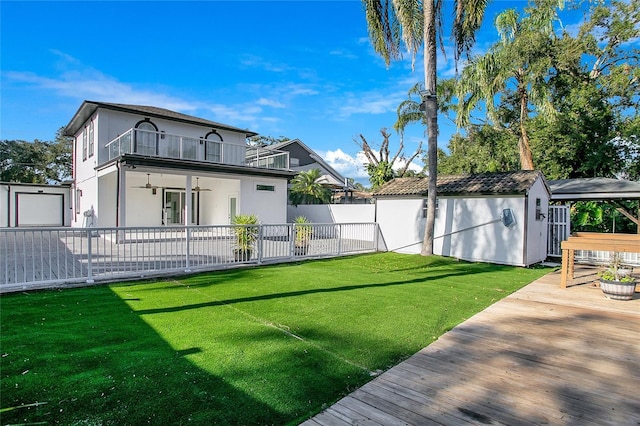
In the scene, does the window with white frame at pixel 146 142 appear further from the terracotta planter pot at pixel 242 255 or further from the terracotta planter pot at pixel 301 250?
the terracotta planter pot at pixel 301 250

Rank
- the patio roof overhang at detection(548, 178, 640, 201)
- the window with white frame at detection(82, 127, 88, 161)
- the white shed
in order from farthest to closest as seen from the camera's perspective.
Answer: the window with white frame at detection(82, 127, 88, 161), the patio roof overhang at detection(548, 178, 640, 201), the white shed

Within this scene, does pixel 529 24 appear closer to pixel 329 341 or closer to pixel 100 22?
pixel 100 22

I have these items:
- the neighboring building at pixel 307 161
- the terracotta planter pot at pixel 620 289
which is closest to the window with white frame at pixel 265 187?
the neighboring building at pixel 307 161

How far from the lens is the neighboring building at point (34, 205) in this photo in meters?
21.4

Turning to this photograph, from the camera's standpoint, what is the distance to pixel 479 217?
1135 cm

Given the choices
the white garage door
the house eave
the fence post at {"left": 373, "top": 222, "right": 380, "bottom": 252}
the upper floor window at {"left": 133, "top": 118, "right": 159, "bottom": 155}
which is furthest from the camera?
the white garage door

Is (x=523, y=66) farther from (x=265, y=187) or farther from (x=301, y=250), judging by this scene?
(x=301, y=250)

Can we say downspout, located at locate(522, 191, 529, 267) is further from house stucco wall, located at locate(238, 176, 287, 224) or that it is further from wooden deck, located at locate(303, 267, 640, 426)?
house stucco wall, located at locate(238, 176, 287, 224)

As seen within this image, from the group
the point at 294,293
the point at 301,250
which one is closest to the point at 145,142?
the point at 301,250

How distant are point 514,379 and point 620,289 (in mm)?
4783

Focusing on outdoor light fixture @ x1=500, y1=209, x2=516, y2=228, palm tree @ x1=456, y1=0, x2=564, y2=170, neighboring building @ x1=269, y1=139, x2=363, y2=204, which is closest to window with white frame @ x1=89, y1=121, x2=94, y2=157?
neighboring building @ x1=269, y1=139, x2=363, y2=204

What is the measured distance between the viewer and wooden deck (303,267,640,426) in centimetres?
269

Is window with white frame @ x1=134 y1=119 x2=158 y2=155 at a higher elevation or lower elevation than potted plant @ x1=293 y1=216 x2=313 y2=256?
higher

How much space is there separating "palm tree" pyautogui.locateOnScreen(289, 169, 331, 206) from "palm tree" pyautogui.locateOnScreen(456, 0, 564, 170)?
8823 millimetres
